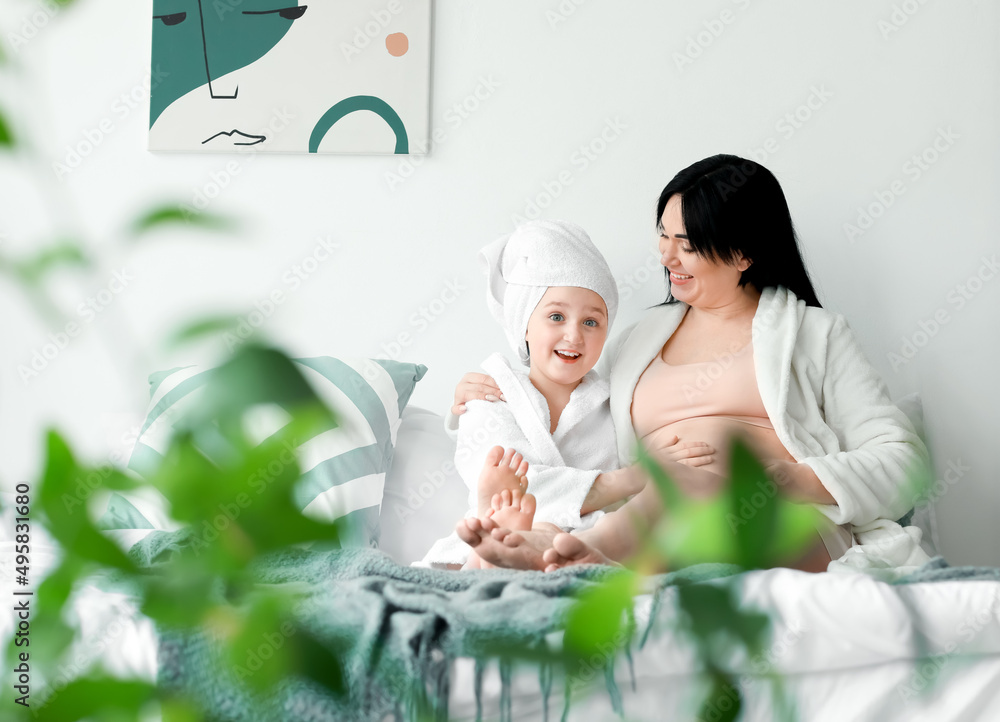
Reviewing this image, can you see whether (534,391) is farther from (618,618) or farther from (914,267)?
(618,618)

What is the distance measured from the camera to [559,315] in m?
1.65

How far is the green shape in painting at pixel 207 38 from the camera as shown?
209 centimetres

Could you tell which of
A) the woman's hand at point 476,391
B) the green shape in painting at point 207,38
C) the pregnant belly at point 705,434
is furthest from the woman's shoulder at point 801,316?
the green shape in painting at point 207,38

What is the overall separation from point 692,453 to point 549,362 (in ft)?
1.08

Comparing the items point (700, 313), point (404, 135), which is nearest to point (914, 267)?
point (700, 313)

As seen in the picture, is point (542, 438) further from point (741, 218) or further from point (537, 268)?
point (741, 218)

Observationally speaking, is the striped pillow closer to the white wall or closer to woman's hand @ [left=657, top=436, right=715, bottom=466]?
the white wall

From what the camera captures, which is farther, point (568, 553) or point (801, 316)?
point (801, 316)

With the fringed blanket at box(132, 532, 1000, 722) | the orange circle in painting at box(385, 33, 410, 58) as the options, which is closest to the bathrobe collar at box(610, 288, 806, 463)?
the fringed blanket at box(132, 532, 1000, 722)

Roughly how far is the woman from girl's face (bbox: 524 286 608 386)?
14 cm

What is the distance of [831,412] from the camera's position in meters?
1.66

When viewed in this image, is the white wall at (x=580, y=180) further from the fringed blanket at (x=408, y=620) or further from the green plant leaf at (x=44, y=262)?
the green plant leaf at (x=44, y=262)

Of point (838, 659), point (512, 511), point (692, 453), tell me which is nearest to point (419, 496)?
point (512, 511)

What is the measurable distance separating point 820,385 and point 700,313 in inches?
12.0
